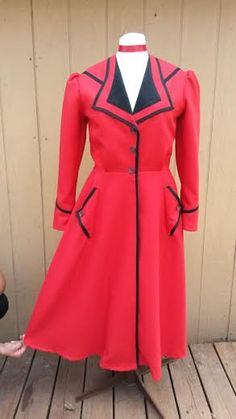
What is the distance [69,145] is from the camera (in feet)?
4.28

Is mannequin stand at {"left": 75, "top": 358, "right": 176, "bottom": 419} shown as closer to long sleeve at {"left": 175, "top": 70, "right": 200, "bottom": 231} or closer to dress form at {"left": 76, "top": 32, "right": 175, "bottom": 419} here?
long sleeve at {"left": 175, "top": 70, "right": 200, "bottom": 231}

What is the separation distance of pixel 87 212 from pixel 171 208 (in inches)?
11.0

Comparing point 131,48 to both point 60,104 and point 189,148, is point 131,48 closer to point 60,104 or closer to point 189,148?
point 189,148

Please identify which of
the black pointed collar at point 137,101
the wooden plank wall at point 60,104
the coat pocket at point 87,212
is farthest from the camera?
the wooden plank wall at point 60,104

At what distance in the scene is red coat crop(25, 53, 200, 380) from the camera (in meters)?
1.22

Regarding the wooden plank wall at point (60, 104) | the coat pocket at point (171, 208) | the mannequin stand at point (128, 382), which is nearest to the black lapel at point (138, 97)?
the coat pocket at point (171, 208)

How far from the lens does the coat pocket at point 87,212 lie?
1311 millimetres

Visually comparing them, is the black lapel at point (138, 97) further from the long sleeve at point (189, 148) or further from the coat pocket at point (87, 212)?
the coat pocket at point (87, 212)

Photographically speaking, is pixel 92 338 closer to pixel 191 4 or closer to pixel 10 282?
pixel 10 282

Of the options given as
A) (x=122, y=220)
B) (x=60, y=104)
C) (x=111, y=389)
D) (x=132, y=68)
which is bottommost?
(x=111, y=389)

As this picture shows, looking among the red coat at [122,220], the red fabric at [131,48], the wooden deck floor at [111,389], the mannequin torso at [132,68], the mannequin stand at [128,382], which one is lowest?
the wooden deck floor at [111,389]

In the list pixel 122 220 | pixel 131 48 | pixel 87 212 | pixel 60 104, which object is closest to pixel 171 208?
pixel 122 220

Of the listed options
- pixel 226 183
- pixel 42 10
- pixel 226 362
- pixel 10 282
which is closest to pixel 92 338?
pixel 10 282

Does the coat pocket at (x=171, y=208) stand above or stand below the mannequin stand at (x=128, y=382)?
above
